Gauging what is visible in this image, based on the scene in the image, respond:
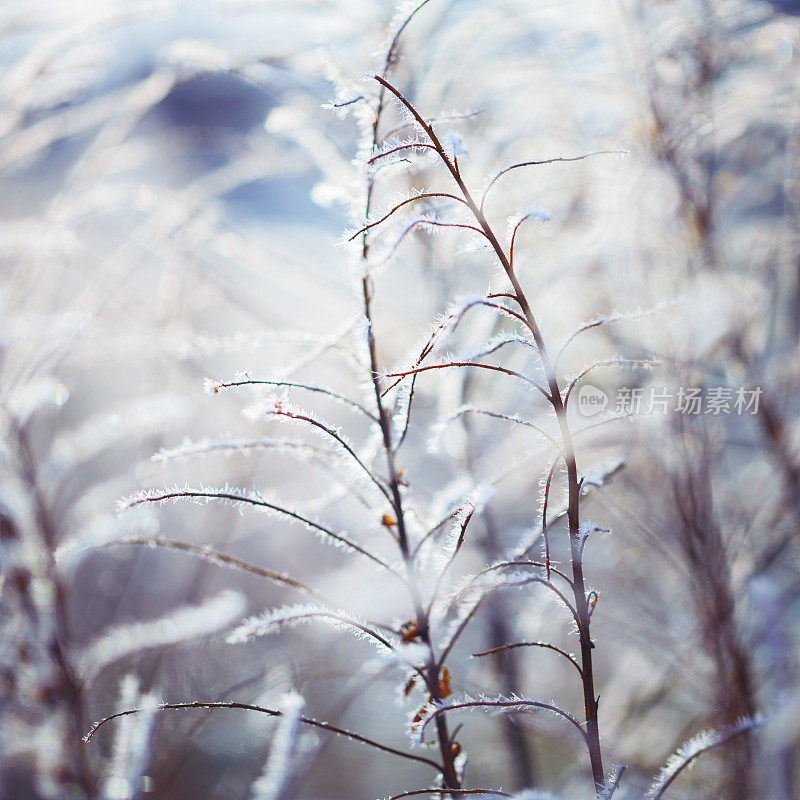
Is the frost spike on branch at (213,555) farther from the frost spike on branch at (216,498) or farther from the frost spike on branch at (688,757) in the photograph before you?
the frost spike on branch at (688,757)

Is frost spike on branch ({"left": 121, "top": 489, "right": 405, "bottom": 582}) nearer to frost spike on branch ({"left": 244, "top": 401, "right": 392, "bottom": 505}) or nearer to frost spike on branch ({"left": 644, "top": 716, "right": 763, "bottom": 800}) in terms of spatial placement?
frost spike on branch ({"left": 244, "top": 401, "right": 392, "bottom": 505})

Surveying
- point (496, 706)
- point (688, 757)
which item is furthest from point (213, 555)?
point (688, 757)

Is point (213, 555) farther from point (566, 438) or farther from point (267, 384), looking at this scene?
point (566, 438)

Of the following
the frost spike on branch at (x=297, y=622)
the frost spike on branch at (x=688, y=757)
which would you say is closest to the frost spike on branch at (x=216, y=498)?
the frost spike on branch at (x=297, y=622)

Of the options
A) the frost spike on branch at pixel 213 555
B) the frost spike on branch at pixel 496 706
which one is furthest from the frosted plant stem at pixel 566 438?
the frost spike on branch at pixel 213 555

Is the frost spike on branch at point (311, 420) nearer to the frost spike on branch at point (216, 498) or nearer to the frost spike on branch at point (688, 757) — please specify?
the frost spike on branch at point (216, 498)

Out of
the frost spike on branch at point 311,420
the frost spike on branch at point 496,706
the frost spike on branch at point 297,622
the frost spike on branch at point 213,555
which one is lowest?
the frost spike on branch at point 496,706

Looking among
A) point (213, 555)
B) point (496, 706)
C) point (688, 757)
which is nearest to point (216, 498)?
point (213, 555)

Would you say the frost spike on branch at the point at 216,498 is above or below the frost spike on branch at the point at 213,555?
above

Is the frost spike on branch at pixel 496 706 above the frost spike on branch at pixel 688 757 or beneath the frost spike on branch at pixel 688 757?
above

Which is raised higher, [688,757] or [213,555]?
[213,555]

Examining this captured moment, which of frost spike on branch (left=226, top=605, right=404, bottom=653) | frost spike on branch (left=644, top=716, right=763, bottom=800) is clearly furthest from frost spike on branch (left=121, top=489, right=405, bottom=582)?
frost spike on branch (left=644, top=716, right=763, bottom=800)

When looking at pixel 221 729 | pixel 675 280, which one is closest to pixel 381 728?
pixel 221 729

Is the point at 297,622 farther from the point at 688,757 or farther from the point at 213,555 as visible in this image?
the point at 688,757
